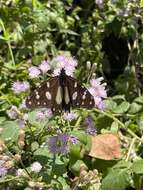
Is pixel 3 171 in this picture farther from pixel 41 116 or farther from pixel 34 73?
pixel 34 73

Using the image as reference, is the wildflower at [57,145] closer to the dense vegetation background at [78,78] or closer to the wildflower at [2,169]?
the dense vegetation background at [78,78]

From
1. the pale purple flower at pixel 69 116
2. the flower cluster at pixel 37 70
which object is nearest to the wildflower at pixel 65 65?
the flower cluster at pixel 37 70

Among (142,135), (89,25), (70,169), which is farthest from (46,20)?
(70,169)

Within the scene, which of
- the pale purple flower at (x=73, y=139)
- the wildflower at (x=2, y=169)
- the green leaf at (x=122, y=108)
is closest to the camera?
the wildflower at (x=2, y=169)

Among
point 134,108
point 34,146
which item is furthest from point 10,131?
point 134,108

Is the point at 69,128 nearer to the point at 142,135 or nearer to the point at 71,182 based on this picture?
the point at 71,182

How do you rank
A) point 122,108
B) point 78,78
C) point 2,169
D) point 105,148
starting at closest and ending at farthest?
1. point 2,169
2. point 105,148
3. point 122,108
4. point 78,78

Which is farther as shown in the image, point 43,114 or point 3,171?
point 43,114

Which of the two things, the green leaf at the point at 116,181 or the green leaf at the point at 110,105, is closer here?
the green leaf at the point at 116,181

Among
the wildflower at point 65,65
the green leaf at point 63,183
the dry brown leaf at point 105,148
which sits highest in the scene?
the wildflower at point 65,65
